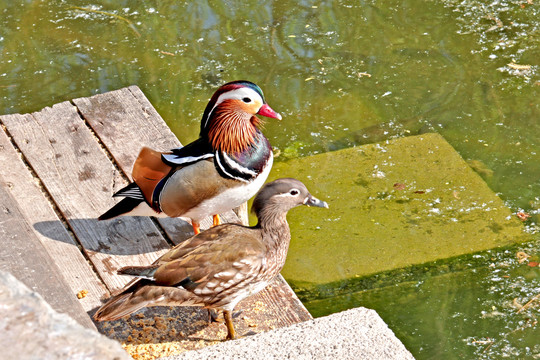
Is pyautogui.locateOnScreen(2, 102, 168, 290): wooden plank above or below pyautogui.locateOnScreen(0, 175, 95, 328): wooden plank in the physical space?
below

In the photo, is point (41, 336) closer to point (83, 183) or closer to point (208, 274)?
point (208, 274)

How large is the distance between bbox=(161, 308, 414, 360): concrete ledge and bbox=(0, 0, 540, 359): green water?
3.93 ft

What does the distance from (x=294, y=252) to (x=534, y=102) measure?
2.31 m

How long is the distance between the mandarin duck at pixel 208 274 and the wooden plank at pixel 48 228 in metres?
0.31

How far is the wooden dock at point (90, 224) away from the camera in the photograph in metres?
2.76

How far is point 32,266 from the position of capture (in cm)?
263

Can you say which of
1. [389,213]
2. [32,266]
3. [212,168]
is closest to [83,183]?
[212,168]

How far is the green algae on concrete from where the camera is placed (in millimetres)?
4012

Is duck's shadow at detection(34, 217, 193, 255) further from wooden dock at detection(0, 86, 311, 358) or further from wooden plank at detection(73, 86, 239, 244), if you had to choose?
wooden plank at detection(73, 86, 239, 244)

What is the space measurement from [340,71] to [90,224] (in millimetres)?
2798

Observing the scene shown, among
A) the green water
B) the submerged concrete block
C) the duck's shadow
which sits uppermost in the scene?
the submerged concrete block

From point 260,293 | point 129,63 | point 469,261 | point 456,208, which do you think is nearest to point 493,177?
point 456,208

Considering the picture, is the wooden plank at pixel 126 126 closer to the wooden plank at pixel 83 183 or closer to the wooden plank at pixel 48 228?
the wooden plank at pixel 83 183

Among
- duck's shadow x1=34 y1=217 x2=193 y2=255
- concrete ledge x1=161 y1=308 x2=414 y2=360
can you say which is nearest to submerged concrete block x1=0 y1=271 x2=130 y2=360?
concrete ledge x1=161 y1=308 x2=414 y2=360
